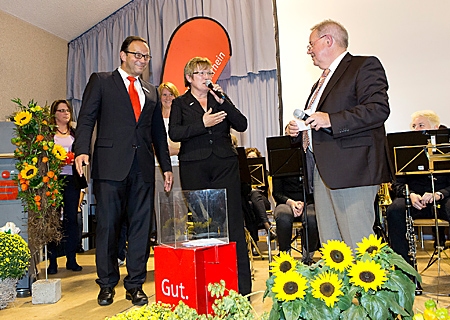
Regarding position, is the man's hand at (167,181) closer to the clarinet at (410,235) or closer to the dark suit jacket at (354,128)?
the dark suit jacket at (354,128)

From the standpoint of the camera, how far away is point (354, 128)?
81.0 inches

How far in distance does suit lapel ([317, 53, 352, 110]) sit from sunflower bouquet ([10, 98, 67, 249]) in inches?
77.9

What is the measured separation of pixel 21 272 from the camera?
2973 millimetres

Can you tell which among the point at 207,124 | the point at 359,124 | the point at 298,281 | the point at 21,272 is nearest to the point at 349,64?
the point at 359,124

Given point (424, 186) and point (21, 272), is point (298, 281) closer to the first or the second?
point (21, 272)

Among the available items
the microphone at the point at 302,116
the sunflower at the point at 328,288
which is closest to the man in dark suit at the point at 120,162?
the microphone at the point at 302,116

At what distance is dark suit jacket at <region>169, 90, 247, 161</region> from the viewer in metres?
2.74

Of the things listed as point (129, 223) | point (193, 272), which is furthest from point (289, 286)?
point (129, 223)

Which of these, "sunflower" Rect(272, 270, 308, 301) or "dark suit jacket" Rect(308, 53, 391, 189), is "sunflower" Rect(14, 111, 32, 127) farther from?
"sunflower" Rect(272, 270, 308, 301)

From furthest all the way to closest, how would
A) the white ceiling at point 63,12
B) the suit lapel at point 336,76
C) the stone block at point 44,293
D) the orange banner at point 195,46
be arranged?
the orange banner at point 195,46, the white ceiling at point 63,12, the stone block at point 44,293, the suit lapel at point 336,76

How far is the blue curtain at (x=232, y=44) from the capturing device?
20.2 ft

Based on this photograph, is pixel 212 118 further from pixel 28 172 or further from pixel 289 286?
pixel 289 286

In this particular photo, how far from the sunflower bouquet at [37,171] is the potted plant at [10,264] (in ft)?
0.82

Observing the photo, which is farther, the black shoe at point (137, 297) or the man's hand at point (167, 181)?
the man's hand at point (167, 181)
